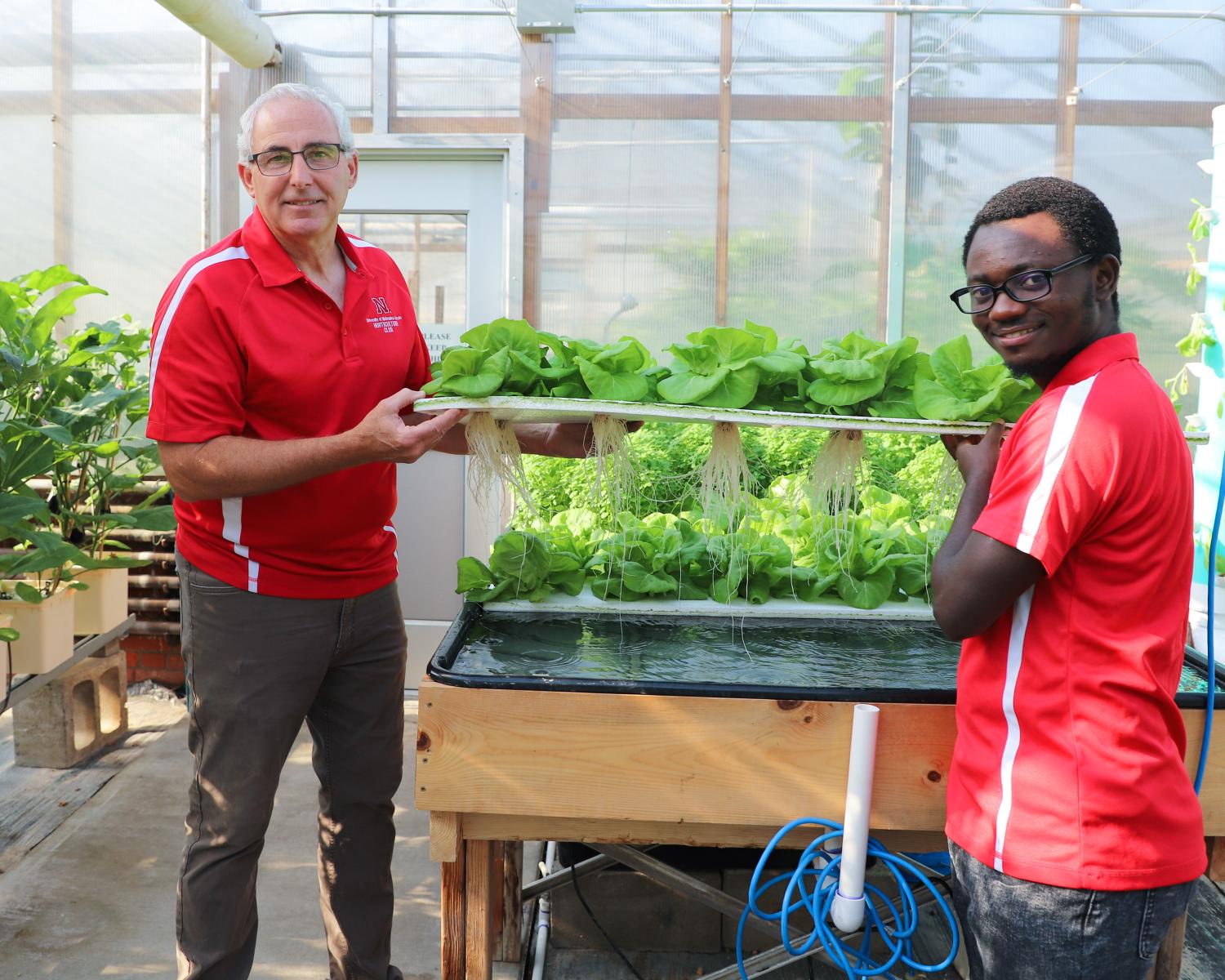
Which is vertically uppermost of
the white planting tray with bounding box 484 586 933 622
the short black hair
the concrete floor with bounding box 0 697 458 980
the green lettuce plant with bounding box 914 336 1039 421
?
the short black hair

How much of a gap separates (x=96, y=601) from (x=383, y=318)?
7.11 ft

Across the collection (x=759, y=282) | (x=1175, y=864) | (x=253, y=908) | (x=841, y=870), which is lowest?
(x=253, y=908)

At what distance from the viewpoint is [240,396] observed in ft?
5.90

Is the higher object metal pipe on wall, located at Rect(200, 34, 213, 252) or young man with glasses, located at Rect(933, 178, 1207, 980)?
metal pipe on wall, located at Rect(200, 34, 213, 252)

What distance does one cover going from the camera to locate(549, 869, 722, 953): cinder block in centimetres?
249

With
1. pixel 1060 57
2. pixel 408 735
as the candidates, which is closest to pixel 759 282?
pixel 1060 57

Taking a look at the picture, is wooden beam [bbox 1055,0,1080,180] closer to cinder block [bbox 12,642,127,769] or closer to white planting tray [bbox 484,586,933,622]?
white planting tray [bbox 484,586,933,622]

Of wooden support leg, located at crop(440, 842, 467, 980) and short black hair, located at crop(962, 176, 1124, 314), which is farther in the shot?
wooden support leg, located at crop(440, 842, 467, 980)

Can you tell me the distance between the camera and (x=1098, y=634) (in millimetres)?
1217

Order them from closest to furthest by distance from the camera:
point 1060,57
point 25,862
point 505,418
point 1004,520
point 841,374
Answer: point 1004,520 → point 841,374 → point 505,418 → point 25,862 → point 1060,57

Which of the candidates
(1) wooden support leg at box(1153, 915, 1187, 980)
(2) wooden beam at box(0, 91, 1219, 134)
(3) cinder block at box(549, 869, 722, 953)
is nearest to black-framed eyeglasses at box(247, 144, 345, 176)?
(3) cinder block at box(549, 869, 722, 953)

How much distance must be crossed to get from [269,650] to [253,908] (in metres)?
0.50

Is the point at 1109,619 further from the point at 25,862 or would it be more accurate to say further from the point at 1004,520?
the point at 25,862

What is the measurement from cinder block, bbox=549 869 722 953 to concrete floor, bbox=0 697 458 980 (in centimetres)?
34
